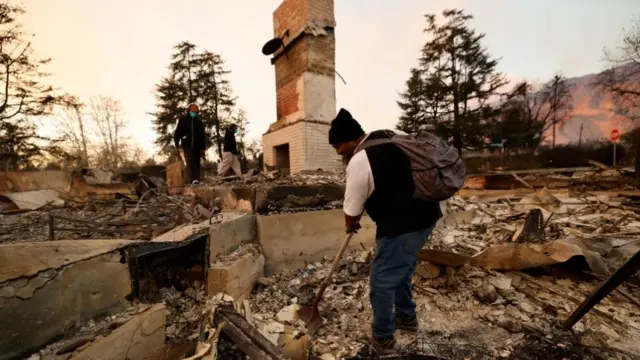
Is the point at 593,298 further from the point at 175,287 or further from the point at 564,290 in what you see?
the point at 175,287

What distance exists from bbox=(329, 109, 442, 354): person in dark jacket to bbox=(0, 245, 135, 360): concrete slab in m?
1.45

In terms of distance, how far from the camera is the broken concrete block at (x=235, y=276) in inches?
90.5

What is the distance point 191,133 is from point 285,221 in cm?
392

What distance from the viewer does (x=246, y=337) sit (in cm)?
161

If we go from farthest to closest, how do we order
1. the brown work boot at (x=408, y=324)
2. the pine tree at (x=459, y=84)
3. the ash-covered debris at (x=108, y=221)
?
the pine tree at (x=459, y=84)
the ash-covered debris at (x=108, y=221)
the brown work boot at (x=408, y=324)

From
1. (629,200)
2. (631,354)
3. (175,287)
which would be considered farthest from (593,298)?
(629,200)

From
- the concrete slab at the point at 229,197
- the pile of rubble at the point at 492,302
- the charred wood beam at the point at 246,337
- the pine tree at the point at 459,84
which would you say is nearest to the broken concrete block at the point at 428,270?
the pile of rubble at the point at 492,302

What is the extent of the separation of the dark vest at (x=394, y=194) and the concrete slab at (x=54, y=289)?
161 centimetres

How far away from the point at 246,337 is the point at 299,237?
6.04 feet

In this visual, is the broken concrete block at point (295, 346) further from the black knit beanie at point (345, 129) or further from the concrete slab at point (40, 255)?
the black knit beanie at point (345, 129)

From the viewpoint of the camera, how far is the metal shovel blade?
2307 millimetres

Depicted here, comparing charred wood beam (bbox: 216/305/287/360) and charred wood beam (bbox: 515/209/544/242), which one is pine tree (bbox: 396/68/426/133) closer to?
charred wood beam (bbox: 515/209/544/242)

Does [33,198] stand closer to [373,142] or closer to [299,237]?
[299,237]

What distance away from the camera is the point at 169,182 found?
24.5 ft
